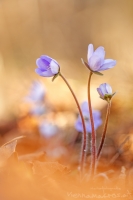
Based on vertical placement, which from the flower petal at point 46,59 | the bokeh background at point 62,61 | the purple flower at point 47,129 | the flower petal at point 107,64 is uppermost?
the flower petal at point 46,59

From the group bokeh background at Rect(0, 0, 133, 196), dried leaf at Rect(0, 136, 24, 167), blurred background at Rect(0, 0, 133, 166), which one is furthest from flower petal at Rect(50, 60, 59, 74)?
blurred background at Rect(0, 0, 133, 166)

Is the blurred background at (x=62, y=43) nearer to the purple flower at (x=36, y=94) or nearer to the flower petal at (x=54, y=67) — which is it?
the purple flower at (x=36, y=94)

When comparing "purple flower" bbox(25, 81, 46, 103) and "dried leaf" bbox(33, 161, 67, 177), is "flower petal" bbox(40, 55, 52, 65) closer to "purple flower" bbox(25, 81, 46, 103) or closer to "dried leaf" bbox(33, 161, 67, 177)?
"dried leaf" bbox(33, 161, 67, 177)

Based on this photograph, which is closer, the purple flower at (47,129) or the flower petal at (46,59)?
the flower petal at (46,59)

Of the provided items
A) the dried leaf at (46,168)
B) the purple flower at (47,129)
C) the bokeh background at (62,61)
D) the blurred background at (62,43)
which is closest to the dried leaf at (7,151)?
the dried leaf at (46,168)

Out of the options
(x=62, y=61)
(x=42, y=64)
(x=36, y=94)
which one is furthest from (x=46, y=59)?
(x=62, y=61)

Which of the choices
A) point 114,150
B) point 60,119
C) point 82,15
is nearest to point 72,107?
point 60,119
